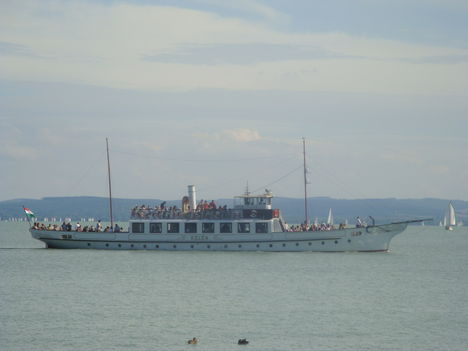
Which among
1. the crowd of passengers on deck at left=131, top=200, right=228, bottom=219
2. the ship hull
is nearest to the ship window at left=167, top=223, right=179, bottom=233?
the ship hull

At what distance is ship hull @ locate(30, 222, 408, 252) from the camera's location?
76125mm

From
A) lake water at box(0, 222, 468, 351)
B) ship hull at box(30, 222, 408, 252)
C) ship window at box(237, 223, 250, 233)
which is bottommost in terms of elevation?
lake water at box(0, 222, 468, 351)

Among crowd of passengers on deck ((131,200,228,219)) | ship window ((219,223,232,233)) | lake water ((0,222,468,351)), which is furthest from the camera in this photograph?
crowd of passengers on deck ((131,200,228,219))

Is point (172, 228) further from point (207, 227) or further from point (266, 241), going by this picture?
point (266, 241)

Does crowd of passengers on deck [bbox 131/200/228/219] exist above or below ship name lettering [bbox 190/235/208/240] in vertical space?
above

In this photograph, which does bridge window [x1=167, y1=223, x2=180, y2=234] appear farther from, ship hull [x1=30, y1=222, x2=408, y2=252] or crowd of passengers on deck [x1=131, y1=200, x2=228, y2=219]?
crowd of passengers on deck [x1=131, y1=200, x2=228, y2=219]

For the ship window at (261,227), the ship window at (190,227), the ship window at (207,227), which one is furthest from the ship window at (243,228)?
the ship window at (190,227)

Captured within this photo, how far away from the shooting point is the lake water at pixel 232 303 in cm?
3891

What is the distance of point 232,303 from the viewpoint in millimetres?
49531

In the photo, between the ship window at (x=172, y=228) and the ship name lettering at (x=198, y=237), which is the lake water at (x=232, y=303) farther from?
the ship window at (x=172, y=228)

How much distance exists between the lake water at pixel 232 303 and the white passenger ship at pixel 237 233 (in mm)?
1181

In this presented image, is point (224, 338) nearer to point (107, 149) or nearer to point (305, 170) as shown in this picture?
point (305, 170)

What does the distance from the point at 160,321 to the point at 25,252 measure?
53279 mm

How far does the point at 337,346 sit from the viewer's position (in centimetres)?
3744
